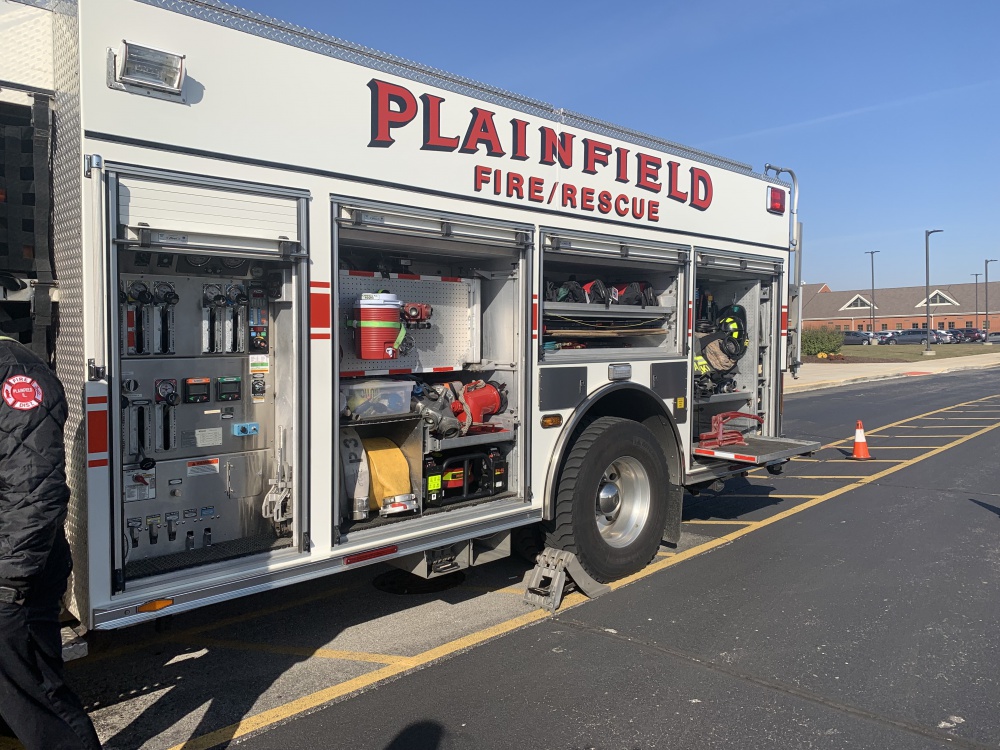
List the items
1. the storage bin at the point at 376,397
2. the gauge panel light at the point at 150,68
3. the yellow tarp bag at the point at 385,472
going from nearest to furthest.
Answer: 1. the gauge panel light at the point at 150,68
2. the storage bin at the point at 376,397
3. the yellow tarp bag at the point at 385,472

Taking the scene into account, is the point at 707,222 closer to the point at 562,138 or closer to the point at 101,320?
the point at 562,138

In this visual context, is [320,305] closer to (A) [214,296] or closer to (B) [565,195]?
(A) [214,296]

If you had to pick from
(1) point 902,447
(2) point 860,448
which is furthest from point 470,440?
(1) point 902,447

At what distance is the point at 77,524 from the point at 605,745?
2499mm

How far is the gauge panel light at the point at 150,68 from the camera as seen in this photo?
3297mm

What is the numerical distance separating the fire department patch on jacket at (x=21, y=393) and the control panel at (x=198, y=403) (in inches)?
39.8

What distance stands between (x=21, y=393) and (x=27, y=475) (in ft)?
0.92

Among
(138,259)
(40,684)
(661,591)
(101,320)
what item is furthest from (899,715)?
(138,259)

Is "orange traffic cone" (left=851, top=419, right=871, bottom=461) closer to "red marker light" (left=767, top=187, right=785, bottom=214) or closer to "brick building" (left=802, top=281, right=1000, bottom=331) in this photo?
"red marker light" (left=767, top=187, right=785, bottom=214)

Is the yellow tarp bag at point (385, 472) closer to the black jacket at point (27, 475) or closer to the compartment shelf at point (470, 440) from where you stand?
the compartment shelf at point (470, 440)

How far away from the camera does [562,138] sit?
5.33 metres

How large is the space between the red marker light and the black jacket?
623cm

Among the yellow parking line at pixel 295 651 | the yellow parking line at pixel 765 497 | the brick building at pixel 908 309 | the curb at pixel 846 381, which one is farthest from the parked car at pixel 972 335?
the yellow parking line at pixel 295 651

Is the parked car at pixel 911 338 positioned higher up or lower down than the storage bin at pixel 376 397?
higher up
